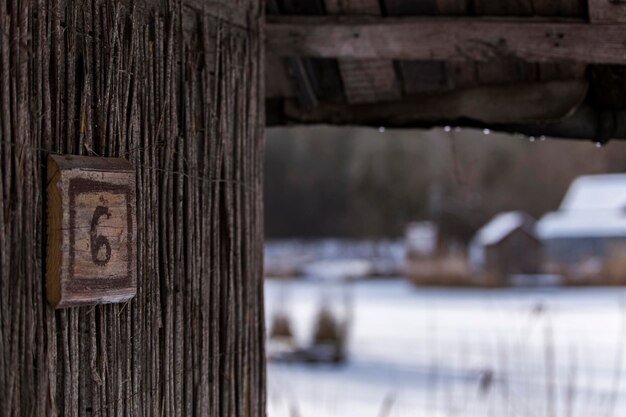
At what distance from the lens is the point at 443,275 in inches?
719

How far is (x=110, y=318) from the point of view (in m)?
2.32

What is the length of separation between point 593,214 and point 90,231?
70.8 feet

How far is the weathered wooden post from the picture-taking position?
2059 millimetres

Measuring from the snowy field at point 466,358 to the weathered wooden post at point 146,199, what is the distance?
2.25 metres

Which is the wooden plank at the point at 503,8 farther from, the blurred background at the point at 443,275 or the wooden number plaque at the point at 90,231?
the wooden number plaque at the point at 90,231

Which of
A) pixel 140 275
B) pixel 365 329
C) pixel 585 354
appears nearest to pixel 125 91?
pixel 140 275

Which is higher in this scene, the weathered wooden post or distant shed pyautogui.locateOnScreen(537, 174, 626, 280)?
the weathered wooden post

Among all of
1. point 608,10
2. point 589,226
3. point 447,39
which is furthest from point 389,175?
point 608,10

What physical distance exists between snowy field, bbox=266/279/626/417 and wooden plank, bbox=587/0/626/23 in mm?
2281

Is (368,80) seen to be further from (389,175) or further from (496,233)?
(389,175)

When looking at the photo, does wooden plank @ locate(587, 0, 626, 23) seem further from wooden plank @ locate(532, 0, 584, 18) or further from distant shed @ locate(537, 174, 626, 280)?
distant shed @ locate(537, 174, 626, 280)

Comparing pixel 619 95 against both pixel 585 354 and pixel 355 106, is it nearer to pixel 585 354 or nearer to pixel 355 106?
pixel 355 106

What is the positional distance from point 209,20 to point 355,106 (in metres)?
0.94

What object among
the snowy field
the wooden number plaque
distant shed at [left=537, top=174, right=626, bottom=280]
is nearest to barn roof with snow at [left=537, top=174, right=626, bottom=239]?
distant shed at [left=537, top=174, right=626, bottom=280]
